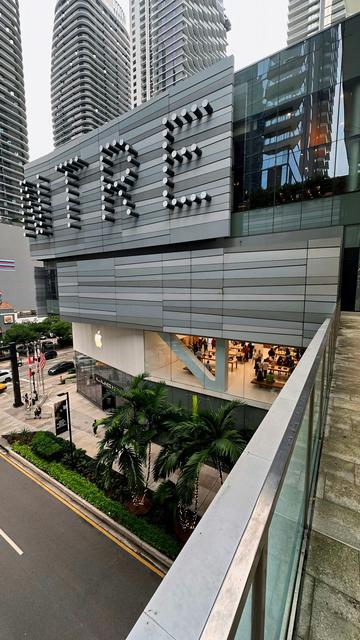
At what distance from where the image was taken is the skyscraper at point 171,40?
5775 cm

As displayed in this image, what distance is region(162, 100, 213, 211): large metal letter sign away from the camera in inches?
454

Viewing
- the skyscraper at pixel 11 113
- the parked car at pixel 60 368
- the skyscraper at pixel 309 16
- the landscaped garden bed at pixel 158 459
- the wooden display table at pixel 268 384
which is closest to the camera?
the landscaped garden bed at pixel 158 459

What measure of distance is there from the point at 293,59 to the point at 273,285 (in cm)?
847

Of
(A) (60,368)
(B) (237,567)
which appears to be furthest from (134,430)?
(A) (60,368)

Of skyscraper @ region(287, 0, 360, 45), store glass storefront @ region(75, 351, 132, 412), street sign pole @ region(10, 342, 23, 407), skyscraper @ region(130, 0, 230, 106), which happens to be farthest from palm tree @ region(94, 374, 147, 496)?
skyscraper @ region(287, 0, 360, 45)

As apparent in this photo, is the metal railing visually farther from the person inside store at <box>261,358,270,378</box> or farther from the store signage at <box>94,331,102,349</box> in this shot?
the store signage at <box>94,331,102,349</box>

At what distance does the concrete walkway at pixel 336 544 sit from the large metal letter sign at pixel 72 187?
17974 millimetres

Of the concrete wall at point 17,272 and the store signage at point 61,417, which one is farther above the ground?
the concrete wall at point 17,272

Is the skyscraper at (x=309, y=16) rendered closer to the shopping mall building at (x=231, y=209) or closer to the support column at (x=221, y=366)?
the shopping mall building at (x=231, y=209)

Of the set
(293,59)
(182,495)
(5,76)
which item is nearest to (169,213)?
(293,59)

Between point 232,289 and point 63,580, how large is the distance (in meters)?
11.3

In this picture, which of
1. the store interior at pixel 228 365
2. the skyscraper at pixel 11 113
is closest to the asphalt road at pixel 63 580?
the store interior at pixel 228 365

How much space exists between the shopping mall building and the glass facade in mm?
41

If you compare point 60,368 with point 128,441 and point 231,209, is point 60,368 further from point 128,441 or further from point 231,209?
point 231,209
